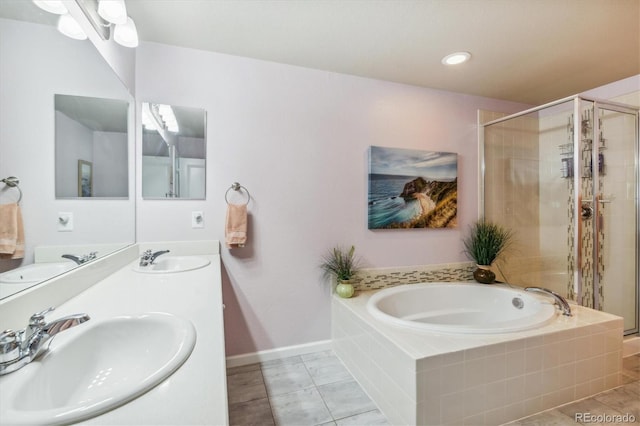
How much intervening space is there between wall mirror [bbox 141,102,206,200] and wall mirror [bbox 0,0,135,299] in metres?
0.47

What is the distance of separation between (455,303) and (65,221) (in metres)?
2.70

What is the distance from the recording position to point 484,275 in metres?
2.57

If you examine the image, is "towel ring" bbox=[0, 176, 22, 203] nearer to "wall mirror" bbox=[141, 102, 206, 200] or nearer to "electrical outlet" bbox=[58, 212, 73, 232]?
"electrical outlet" bbox=[58, 212, 73, 232]

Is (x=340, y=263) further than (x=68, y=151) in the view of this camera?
Yes

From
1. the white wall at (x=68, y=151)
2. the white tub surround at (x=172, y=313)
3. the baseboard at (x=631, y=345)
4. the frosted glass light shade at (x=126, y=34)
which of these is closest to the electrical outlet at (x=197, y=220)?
the white tub surround at (x=172, y=313)

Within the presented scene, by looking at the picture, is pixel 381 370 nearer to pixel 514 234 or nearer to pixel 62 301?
pixel 62 301

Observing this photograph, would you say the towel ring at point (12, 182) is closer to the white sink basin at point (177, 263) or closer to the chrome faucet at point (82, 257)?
the chrome faucet at point (82, 257)

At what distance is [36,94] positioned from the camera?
0.92m

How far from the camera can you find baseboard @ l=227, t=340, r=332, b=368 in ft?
6.97

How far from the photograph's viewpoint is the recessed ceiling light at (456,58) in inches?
81.0

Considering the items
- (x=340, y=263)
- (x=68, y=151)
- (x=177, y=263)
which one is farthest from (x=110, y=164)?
(x=340, y=263)

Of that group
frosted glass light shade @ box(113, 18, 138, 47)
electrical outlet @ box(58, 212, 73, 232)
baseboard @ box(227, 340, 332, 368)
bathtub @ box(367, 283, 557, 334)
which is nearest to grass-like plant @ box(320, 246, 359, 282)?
bathtub @ box(367, 283, 557, 334)

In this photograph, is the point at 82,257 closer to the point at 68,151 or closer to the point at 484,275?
the point at 68,151

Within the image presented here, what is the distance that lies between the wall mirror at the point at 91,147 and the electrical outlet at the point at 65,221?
0.08 meters
